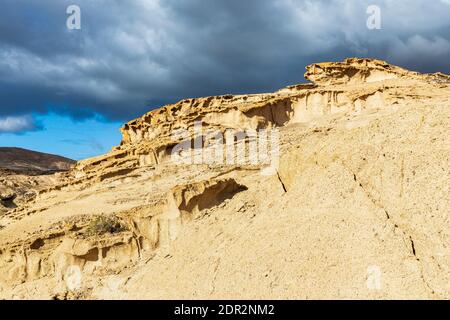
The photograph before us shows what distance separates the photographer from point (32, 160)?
8325 centimetres

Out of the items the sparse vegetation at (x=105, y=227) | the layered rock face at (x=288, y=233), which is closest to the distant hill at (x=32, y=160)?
the layered rock face at (x=288, y=233)

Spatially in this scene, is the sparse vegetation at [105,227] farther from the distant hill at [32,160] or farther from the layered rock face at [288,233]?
the distant hill at [32,160]

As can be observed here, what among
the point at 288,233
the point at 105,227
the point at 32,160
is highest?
the point at 32,160

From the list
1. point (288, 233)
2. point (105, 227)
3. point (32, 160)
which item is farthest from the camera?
point (32, 160)

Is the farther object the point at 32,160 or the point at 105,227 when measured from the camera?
the point at 32,160

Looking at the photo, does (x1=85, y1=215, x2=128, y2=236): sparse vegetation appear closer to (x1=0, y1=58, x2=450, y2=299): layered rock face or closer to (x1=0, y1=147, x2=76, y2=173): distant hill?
(x1=0, y1=58, x2=450, y2=299): layered rock face

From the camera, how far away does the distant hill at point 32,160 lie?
79125 mm

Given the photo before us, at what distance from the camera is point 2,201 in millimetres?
36000

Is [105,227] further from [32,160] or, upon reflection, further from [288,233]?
[32,160]

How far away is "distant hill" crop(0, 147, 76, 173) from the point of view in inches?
3115

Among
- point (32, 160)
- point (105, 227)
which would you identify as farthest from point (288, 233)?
point (32, 160)

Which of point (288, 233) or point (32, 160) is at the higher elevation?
point (32, 160)

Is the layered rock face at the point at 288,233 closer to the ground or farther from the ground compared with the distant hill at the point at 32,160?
closer to the ground
